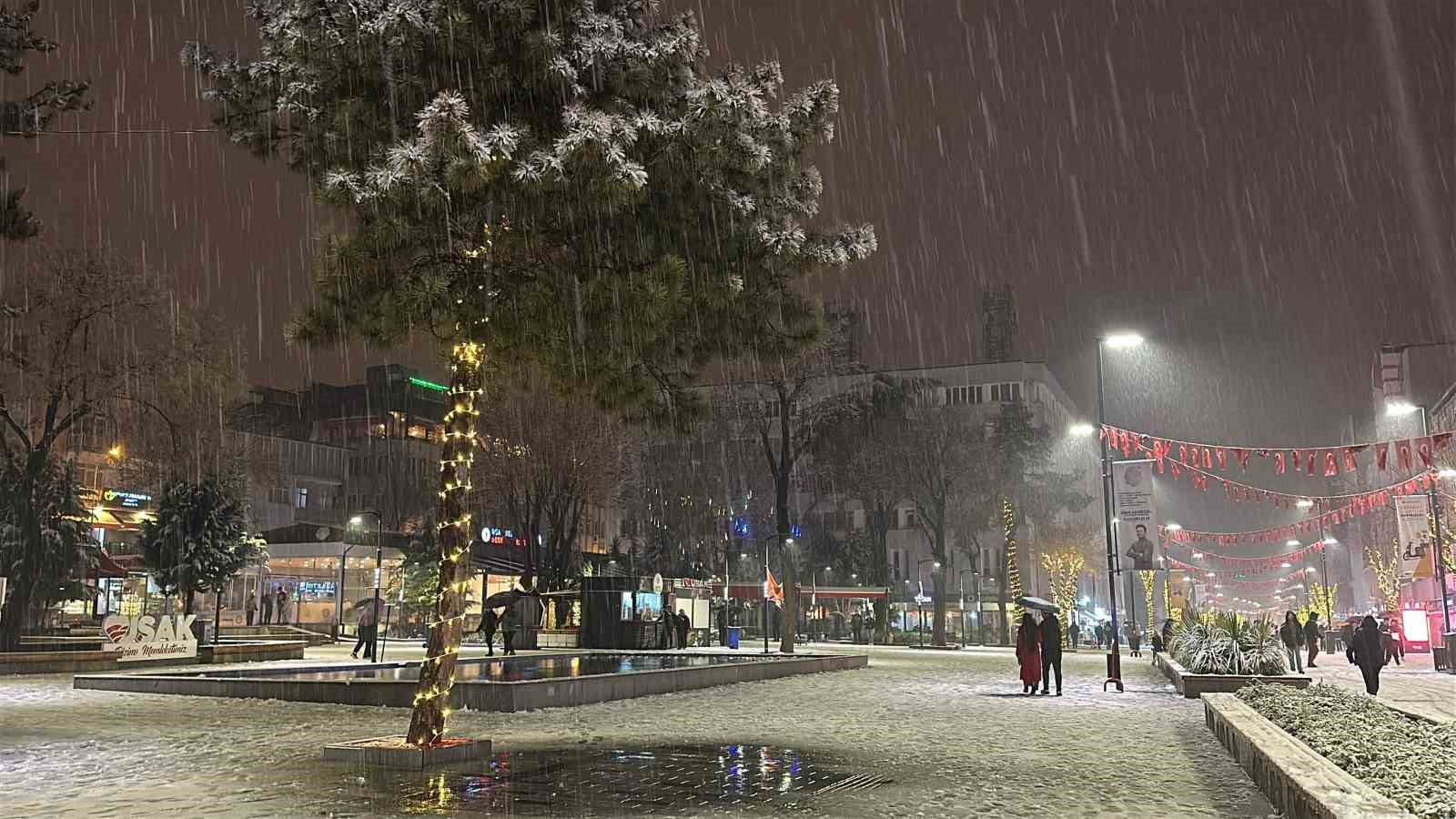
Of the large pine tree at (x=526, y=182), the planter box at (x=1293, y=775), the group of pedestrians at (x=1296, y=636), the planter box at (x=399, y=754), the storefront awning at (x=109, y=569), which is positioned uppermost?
the large pine tree at (x=526, y=182)

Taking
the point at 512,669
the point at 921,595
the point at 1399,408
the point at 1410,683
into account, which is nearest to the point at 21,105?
the point at 512,669

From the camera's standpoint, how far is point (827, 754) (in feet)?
Answer: 40.3

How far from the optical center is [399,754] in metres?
11.0

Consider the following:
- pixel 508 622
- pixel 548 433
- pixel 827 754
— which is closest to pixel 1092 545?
pixel 548 433

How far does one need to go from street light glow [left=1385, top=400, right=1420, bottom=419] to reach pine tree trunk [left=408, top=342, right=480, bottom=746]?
5889 centimetres

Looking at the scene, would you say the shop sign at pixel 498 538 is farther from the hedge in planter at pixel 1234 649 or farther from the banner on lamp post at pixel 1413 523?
the banner on lamp post at pixel 1413 523

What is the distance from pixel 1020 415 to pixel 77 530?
1867 inches

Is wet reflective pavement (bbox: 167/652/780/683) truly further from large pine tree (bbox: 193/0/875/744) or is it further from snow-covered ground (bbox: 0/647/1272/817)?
large pine tree (bbox: 193/0/875/744)

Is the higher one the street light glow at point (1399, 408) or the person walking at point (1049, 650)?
the street light glow at point (1399, 408)

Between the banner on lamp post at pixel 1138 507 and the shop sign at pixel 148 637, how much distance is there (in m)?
26.5

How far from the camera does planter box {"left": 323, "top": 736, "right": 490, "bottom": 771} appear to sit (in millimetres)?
10961

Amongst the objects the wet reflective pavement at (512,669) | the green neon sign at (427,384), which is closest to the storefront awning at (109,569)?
the wet reflective pavement at (512,669)

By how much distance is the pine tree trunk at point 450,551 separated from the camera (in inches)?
453

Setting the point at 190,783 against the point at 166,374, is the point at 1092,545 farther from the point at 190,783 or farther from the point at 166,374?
the point at 190,783
